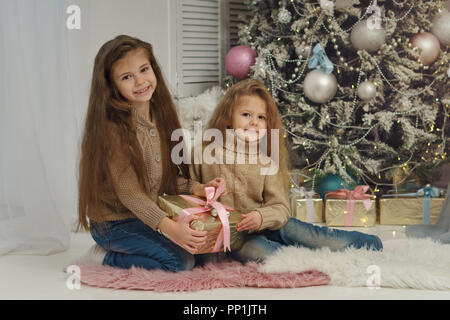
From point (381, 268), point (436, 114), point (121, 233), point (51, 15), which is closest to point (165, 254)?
point (121, 233)

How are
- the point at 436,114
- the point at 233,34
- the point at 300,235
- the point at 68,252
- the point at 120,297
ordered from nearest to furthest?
the point at 120,297, the point at 300,235, the point at 68,252, the point at 436,114, the point at 233,34

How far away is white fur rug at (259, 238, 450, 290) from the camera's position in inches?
76.1

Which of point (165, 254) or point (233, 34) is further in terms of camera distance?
point (233, 34)

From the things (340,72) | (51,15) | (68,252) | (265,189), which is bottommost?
(68,252)

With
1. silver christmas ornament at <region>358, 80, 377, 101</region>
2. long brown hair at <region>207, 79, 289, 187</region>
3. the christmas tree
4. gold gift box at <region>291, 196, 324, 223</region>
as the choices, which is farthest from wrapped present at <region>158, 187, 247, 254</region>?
silver christmas ornament at <region>358, 80, 377, 101</region>

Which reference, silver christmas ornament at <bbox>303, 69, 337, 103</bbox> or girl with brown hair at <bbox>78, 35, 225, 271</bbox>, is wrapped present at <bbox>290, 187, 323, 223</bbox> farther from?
girl with brown hair at <bbox>78, 35, 225, 271</bbox>

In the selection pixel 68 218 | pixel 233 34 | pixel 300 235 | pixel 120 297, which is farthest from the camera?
pixel 233 34

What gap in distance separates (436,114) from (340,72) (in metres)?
0.56

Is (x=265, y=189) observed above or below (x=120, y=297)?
above

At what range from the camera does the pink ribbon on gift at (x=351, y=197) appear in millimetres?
2947

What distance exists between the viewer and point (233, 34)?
372 centimetres

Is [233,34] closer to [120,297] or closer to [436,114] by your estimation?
[436,114]

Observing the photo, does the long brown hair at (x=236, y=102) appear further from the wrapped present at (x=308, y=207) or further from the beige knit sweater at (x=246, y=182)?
the wrapped present at (x=308, y=207)

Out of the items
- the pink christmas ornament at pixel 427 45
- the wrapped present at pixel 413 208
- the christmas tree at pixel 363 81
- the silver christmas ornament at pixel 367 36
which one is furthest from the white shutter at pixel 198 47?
the wrapped present at pixel 413 208
